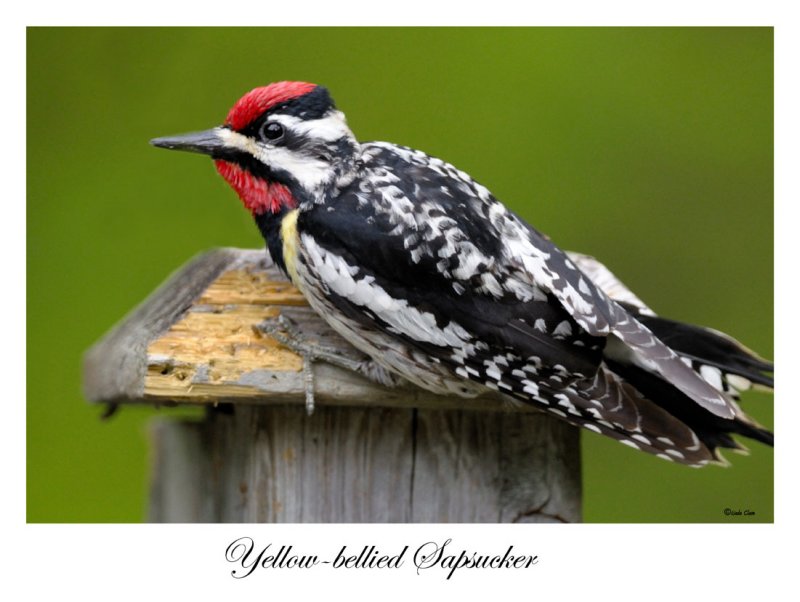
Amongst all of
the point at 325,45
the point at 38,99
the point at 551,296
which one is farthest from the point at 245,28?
the point at 551,296

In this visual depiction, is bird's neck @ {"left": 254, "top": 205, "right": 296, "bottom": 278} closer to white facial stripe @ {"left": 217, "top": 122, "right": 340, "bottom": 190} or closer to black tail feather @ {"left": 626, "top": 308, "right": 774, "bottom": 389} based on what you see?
white facial stripe @ {"left": 217, "top": 122, "right": 340, "bottom": 190}

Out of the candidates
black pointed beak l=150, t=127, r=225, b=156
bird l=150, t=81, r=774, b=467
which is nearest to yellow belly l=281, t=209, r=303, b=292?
bird l=150, t=81, r=774, b=467

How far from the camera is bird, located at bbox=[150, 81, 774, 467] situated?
214 centimetres

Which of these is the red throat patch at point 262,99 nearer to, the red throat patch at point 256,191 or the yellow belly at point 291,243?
the red throat patch at point 256,191

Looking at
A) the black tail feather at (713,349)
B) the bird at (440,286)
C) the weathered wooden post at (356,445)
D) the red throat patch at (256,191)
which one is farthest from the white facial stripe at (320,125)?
the black tail feather at (713,349)

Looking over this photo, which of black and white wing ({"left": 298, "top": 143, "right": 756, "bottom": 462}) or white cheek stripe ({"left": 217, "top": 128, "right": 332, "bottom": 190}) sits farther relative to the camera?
white cheek stripe ({"left": 217, "top": 128, "right": 332, "bottom": 190})

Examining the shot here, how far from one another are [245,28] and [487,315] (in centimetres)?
162

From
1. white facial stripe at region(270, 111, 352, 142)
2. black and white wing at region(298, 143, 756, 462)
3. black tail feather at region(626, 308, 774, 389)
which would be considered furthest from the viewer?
black tail feather at region(626, 308, 774, 389)

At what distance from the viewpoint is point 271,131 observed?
2246 mm

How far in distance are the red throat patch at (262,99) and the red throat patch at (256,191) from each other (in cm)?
12

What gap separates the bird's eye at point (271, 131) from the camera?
224cm

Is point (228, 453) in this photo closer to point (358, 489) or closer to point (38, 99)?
point (358, 489)
